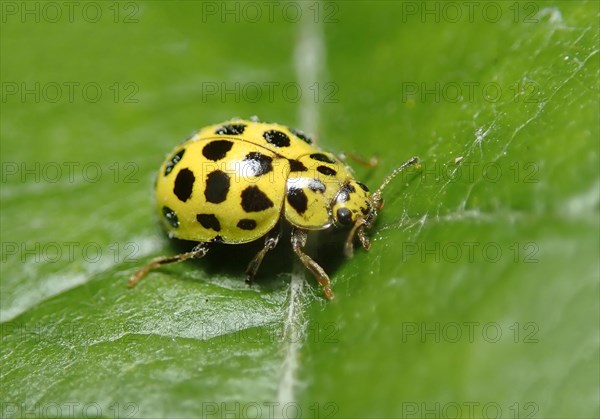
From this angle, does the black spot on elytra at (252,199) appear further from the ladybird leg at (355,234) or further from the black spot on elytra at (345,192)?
the ladybird leg at (355,234)

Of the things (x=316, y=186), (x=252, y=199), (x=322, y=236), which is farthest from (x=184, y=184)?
(x=322, y=236)

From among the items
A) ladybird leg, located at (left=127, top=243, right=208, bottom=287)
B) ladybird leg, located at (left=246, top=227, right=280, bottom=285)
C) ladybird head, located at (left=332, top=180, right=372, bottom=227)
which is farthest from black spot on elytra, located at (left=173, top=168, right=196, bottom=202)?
ladybird head, located at (left=332, top=180, right=372, bottom=227)

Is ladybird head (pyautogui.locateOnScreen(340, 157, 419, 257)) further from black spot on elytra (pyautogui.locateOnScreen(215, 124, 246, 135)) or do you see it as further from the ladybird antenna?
black spot on elytra (pyautogui.locateOnScreen(215, 124, 246, 135))

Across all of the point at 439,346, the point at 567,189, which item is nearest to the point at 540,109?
the point at 567,189

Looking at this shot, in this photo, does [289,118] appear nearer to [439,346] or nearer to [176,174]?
[176,174]

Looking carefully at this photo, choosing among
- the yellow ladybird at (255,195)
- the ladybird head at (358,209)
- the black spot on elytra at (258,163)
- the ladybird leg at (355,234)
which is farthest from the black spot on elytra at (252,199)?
the ladybird leg at (355,234)

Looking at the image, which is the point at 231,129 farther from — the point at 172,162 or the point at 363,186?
the point at 363,186

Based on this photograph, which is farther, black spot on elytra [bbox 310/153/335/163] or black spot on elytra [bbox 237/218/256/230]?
black spot on elytra [bbox 310/153/335/163]

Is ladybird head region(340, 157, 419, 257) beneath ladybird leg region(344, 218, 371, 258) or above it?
above
